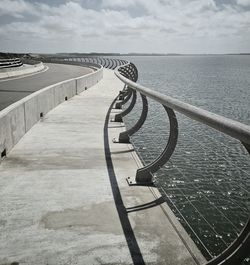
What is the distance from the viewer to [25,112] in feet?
26.1

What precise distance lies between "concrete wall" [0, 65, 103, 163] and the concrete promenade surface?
31 centimetres

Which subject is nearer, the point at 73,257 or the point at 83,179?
the point at 73,257

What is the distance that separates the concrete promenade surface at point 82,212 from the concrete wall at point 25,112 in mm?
306

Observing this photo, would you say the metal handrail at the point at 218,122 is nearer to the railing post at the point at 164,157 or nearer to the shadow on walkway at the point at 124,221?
the railing post at the point at 164,157

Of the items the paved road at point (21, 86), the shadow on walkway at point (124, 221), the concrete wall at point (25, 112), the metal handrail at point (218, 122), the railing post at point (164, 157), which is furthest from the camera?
the paved road at point (21, 86)

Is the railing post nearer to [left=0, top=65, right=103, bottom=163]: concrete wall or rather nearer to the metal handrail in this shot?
the metal handrail

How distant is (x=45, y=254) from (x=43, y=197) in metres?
1.31

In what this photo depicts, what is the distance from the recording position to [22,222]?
3797mm

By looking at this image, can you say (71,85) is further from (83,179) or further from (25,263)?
(25,263)

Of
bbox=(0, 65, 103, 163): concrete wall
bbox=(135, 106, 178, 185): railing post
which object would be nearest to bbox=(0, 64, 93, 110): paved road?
bbox=(0, 65, 103, 163): concrete wall

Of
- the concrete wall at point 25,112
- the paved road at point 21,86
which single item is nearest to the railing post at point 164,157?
the concrete wall at point 25,112

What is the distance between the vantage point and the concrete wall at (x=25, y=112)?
6.12 m

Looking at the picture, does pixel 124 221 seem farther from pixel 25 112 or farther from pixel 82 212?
pixel 25 112

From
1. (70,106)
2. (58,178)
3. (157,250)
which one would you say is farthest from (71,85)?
(157,250)
